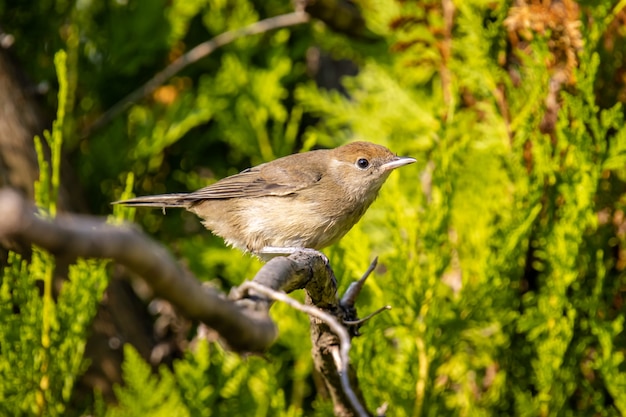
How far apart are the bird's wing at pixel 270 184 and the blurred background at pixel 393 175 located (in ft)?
0.47

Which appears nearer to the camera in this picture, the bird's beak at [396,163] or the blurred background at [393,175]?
the blurred background at [393,175]

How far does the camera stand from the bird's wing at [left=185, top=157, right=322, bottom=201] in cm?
392

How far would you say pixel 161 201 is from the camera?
3.72 m

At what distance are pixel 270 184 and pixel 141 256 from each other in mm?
2671

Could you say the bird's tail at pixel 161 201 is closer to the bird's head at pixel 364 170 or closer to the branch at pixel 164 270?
the bird's head at pixel 364 170

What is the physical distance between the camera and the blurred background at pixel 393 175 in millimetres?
3180

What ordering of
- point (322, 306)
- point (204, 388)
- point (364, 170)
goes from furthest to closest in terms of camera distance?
point (364, 170)
point (204, 388)
point (322, 306)

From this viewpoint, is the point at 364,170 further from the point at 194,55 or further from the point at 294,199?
the point at 194,55

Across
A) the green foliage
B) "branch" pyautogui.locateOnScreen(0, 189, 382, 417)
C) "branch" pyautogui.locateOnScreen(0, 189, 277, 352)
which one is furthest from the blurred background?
"branch" pyautogui.locateOnScreen(0, 189, 277, 352)

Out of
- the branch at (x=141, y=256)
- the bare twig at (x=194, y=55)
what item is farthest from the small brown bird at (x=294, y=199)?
the branch at (x=141, y=256)

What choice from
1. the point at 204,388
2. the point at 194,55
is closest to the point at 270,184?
the point at 194,55

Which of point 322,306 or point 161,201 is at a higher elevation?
point 322,306

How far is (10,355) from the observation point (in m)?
2.94

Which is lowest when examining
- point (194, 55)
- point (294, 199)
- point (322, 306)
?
point (294, 199)
